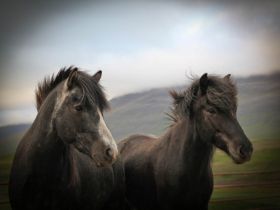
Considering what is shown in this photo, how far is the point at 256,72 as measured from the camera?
172 inches

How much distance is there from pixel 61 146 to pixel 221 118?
1.17 metres

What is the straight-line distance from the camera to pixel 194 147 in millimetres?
3135

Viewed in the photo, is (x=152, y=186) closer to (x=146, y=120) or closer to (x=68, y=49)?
(x=146, y=120)

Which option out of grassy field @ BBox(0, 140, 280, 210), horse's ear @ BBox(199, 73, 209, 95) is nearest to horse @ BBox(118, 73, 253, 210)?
horse's ear @ BBox(199, 73, 209, 95)

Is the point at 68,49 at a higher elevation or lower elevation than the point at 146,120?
higher

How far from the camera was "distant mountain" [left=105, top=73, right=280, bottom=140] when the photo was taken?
4188 millimetres

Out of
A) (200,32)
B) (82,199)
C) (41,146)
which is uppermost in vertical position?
(200,32)

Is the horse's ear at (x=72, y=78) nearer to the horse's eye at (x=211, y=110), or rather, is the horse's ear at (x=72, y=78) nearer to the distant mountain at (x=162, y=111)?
the horse's eye at (x=211, y=110)

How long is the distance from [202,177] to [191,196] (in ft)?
0.56

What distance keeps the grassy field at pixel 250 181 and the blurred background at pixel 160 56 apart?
0.4 inches

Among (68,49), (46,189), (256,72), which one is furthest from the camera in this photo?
(256,72)

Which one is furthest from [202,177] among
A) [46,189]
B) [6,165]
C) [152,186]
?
[6,165]

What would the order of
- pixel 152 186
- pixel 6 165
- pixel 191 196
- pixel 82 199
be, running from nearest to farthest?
1. pixel 82 199
2. pixel 191 196
3. pixel 152 186
4. pixel 6 165

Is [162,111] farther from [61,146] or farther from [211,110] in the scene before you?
[61,146]
